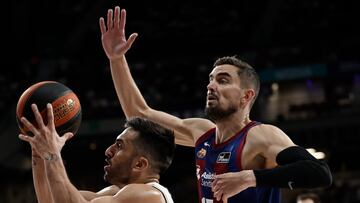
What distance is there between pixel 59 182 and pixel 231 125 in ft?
4.83

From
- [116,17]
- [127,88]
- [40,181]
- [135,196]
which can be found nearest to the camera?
[135,196]

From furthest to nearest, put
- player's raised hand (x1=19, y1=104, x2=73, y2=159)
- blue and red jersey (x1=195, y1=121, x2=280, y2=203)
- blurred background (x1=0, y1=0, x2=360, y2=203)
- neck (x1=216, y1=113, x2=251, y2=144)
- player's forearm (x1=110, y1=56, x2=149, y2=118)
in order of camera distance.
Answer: blurred background (x1=0, y1=0, x2=360, y2=203)
player's forearm (x1=110, y1=56, x2=149, y2=118)
neck (x1=216, y1=113, x2=251, y2=144)
blue and red jersey (x1=195, y1=121, x2=280, y2=203)
player's raised hand (x1=19, y1=104, x2=73, y2=159)

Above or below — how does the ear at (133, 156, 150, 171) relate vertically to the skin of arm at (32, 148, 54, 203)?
above

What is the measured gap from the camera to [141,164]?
338 centimetres

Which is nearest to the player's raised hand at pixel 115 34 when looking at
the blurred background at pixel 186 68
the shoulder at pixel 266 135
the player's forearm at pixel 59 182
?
the shoulder at pixel 266 135

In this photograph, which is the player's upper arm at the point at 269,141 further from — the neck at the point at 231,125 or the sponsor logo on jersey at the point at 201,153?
the sponsor logo on jersey at the point at 201,153

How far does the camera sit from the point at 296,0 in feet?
64.6

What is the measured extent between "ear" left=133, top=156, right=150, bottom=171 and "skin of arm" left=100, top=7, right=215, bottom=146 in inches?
39.9

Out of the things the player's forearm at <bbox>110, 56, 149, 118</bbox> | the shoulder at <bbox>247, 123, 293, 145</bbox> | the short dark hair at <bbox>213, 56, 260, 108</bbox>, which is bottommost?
the shoulder at <bbox>247, 123, 293, 145</bbox>

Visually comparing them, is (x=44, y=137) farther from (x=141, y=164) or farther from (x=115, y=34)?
(x=115, y=34)

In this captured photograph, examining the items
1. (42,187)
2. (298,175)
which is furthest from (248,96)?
(42,187)

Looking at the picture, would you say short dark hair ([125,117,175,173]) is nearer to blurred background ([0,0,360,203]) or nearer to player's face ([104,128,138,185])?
player's face ([104,128,138,185])

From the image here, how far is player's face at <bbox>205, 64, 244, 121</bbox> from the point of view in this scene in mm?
3912

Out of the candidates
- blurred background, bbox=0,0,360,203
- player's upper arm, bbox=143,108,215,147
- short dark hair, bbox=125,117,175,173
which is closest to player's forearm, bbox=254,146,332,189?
short dark hair, bbox=125,117,175,173
